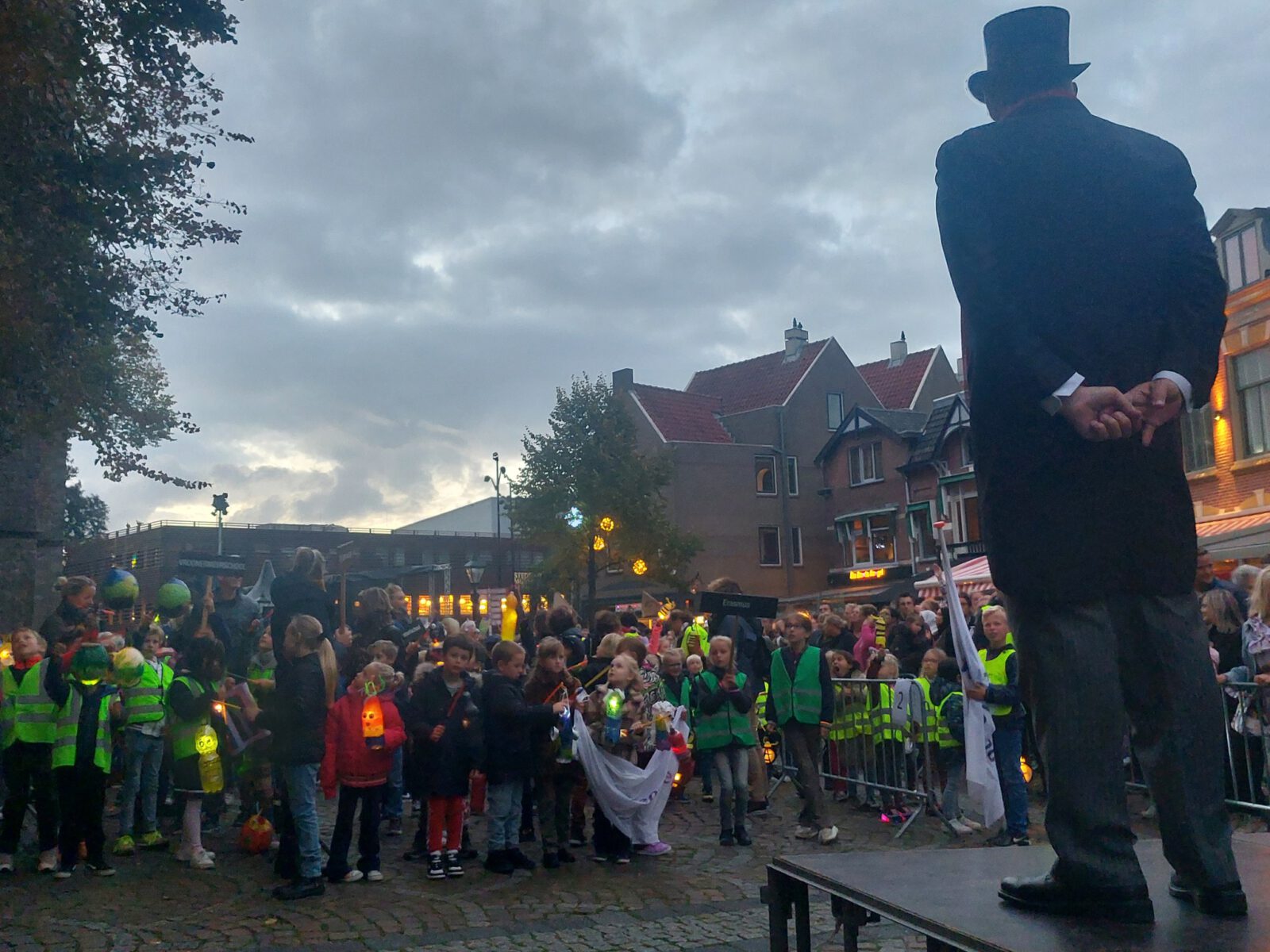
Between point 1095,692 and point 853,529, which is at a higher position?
point 853,529

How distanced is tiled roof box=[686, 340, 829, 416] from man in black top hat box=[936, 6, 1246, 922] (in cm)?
4919

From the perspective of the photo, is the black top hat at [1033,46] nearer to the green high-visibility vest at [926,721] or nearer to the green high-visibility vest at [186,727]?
the green high-visibility vest at [926,721]

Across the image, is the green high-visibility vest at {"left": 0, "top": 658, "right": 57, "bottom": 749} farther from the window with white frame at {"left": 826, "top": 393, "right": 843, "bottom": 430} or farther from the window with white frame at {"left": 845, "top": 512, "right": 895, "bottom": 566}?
the window with white frame at {"left": 826, "top": 393, "right": 843, "bottom": 430}

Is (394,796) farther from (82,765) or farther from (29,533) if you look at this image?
(29,533)

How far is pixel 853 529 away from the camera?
156 ft

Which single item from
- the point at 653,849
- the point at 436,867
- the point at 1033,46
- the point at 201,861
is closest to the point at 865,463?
the point at 653,849

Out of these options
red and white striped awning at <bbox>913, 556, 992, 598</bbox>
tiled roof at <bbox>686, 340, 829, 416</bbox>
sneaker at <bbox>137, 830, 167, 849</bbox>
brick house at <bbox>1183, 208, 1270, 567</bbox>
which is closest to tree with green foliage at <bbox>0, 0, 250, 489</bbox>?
sneaker at <bbox>137, 830, 167, 849</bbox>

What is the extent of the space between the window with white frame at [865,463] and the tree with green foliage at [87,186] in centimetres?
3562

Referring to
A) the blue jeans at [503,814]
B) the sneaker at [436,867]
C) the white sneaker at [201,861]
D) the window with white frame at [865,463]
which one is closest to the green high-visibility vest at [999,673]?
the blue jeans at [503,814]

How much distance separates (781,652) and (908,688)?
1.17 meters

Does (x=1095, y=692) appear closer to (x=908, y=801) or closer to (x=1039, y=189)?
(x=1039, y=189)

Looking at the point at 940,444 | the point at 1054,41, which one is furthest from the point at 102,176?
the point at 940,444

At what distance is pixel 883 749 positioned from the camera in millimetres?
11133

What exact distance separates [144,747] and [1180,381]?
9218 millimetres
